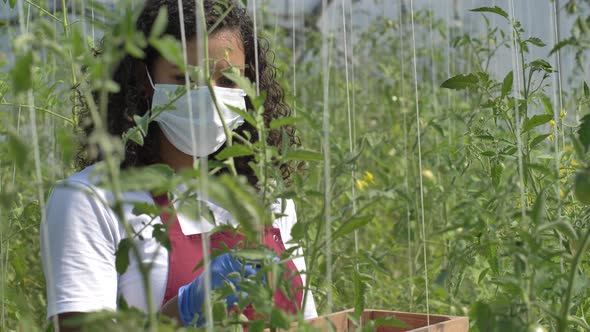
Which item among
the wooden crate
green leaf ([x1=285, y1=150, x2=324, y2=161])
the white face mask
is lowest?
the wooden crate

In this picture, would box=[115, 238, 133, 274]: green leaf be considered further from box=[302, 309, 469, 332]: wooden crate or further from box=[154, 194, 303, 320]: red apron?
box=[154, 194, 303, 320]: red apron

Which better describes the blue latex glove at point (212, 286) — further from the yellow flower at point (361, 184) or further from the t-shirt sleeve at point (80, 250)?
the yellow flower at point (361, 184)

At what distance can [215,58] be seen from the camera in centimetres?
128

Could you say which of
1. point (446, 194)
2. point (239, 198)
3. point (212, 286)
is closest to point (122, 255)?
point (239, 198)

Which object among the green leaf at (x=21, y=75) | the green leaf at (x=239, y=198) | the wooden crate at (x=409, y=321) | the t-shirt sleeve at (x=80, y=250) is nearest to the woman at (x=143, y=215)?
the t-shirt sleeve at (x=80, y=250)

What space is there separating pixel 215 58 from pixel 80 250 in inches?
14.6

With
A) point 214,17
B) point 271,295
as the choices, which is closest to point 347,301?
point 214,17

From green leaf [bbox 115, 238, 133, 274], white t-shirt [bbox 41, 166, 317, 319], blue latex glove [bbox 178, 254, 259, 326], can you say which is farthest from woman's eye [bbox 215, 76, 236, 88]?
green leaf [bbox 115, 238, 133, 274]

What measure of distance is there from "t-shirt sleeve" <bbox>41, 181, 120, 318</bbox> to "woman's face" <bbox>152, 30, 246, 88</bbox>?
0.75 ft

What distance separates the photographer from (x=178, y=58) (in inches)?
21.1

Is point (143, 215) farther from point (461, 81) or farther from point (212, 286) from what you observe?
point (461, 81)

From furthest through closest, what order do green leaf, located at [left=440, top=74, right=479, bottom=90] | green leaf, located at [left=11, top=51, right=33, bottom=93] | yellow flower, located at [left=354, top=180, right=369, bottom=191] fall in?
1. yellow flower, located at [left=354, top=180, right=369, bottom=191]
2. green leaf, located at [left=440, top=74, right=479, bottom=90]
3. green leaf, located at [left=11, top=51, right=33, bottom=93]

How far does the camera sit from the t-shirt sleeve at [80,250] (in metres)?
1.24

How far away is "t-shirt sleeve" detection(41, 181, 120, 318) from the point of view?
4.07 feet
